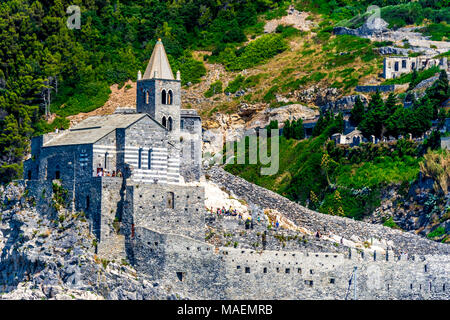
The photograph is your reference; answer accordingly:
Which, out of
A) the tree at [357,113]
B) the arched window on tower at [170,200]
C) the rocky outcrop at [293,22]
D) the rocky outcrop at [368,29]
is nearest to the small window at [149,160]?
the arched window on tower at [170,200]

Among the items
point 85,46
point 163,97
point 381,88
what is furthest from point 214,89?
point 163,97

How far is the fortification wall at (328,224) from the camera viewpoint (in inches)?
3346

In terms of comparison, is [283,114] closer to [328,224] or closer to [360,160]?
[360,160]

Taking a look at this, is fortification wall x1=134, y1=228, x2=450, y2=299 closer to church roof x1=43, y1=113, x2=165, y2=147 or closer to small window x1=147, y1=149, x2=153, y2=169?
small window x1=147, y1=149, x2=153, y2=169

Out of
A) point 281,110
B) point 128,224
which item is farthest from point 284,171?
point 128,224

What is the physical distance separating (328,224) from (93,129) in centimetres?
1711

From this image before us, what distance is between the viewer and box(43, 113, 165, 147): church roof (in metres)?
77.2

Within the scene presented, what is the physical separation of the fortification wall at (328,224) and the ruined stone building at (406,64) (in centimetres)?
3559

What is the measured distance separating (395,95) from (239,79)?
16147 millimetres

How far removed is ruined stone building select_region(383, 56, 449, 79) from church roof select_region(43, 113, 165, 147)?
4503 centimetres

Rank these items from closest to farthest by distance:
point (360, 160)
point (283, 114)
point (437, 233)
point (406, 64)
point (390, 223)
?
1. point (437, 233)
2. point (390, 223)
3. point (360, 160)
4. point (283, 114)
5. point (406, 64)

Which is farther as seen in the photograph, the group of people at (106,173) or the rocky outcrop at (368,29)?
the rocky outcrop at (368,29)

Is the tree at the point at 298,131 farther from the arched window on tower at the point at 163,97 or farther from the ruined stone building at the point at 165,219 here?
the arched window on tower at the point at 163,97

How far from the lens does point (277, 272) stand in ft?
255
